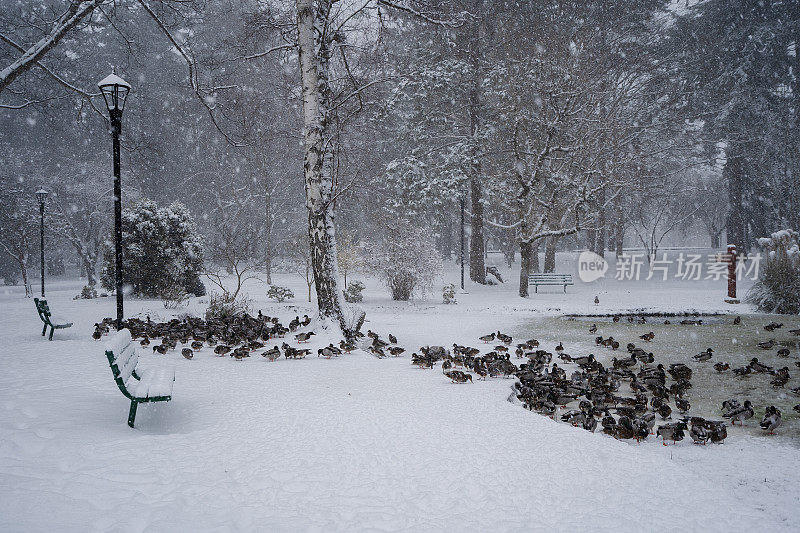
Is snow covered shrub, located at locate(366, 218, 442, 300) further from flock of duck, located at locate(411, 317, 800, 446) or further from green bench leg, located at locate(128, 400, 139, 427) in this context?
green bench leg, located at locate(128, 400, 139, 427)

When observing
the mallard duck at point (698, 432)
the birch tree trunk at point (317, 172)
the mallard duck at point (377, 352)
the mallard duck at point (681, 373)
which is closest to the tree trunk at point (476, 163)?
the birch tree trunk at point (317, 172)

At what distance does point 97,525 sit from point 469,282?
906 inches

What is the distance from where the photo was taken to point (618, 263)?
28.6 metres

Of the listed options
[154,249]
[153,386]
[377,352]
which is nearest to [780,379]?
[377,352]

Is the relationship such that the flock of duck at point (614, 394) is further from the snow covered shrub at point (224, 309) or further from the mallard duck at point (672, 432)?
the snow covered shrub at point (224, 309)

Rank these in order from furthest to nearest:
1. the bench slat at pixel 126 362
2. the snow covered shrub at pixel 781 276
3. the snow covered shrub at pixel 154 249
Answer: the snow covered shrub at pixel 154 249 → the snow covered shrub at pixel 781 276 → the bench slat at pixel 126 362

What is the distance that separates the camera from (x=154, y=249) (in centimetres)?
1705

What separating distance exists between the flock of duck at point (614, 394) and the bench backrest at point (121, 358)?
4058 millimetres

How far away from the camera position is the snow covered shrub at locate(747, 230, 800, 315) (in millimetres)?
13164

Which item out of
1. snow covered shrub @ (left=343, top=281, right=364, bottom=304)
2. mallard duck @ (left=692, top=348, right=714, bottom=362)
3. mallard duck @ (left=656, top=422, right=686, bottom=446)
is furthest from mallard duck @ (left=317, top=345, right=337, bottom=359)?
snow covered shrub @ (left=343, top=281, right=364, bottom=304)

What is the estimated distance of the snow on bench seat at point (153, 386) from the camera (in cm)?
413

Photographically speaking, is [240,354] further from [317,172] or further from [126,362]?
[317,172]

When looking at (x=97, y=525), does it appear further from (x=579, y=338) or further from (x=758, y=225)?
(x=758, y=225)

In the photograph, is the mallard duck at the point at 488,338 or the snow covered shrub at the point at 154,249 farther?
the snow covered shrub at the point at 154,249
